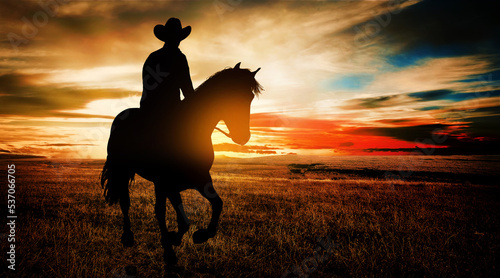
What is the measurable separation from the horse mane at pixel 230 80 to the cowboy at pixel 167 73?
36cm

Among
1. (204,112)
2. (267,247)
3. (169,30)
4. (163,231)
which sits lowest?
(267,247)

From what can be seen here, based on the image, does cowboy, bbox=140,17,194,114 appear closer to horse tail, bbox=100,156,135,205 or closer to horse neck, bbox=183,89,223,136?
horse neck, bbox=183,89,223,136

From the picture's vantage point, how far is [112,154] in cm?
514

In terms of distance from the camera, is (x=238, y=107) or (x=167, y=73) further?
(x=167, y=73)

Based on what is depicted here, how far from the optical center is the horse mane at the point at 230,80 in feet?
12.6

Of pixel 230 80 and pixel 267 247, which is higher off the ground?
pixel 230 80

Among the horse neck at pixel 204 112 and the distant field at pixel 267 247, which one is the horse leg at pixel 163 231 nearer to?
the distant field at pixel 267 247

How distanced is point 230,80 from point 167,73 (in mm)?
1191

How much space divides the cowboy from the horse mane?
0.36m

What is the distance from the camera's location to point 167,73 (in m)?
4.26

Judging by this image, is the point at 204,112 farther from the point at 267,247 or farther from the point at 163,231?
the point at 267,247

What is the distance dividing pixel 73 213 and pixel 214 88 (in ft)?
24.6

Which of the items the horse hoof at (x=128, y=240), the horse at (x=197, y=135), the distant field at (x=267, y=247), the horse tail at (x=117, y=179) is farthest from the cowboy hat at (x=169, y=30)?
the distant field at (x=267, y=247)

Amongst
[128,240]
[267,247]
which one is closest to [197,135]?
[128,240]
